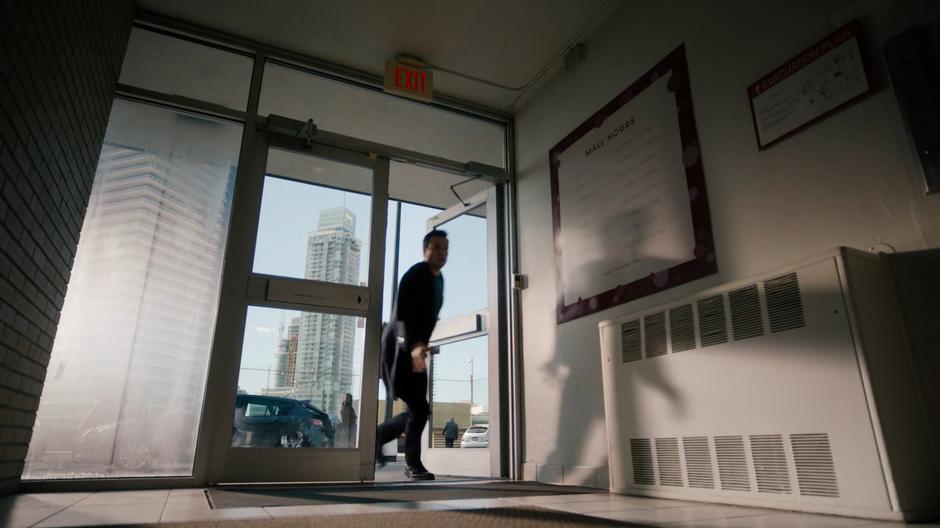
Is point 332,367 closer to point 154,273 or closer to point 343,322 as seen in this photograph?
point 343,322

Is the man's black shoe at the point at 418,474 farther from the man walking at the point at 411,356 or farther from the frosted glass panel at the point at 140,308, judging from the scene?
the frosted glass panel at the point at 140,308

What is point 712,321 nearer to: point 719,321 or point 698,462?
point 719,321

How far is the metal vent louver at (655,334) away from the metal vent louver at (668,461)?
31 cm

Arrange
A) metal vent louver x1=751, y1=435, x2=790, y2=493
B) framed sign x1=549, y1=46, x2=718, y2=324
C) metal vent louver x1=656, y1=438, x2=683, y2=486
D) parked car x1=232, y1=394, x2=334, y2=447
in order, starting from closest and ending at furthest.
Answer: metal vent louver x1=751, y1=435, x2=790, y2=493 < metal vent louver x1=656, y1=438, x2=683, y2=486 < framed sign x1=549, y1=46, x2=718, y2=324 < parked car x1=232, y1=394, x2=334, y2=447

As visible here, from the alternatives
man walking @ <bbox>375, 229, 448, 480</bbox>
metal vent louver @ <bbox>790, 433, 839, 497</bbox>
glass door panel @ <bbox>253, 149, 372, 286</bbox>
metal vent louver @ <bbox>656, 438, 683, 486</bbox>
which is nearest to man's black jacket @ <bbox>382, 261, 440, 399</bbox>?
man walking @ <bbox>375, 229, 448, 480</bbox>

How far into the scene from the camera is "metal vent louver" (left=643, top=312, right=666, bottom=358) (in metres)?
1.99

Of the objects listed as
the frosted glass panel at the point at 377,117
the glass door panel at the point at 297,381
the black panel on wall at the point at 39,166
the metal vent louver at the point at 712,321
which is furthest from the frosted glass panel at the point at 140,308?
the metal vent louver at the point at 712,321

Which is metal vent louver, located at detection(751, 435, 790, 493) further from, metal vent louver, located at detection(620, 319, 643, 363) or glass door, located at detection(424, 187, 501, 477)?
glass door, located at detection(424, 187, 501, 477)

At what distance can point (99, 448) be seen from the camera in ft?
7.92

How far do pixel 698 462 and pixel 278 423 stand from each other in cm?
206

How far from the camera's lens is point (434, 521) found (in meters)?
1.29

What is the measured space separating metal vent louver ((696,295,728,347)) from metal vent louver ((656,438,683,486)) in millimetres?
376

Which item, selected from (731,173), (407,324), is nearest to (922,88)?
(731,173)

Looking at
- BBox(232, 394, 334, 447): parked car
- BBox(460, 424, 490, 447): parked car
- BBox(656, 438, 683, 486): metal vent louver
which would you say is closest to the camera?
BBox(656, 438, 683, 486): metal vent louver
